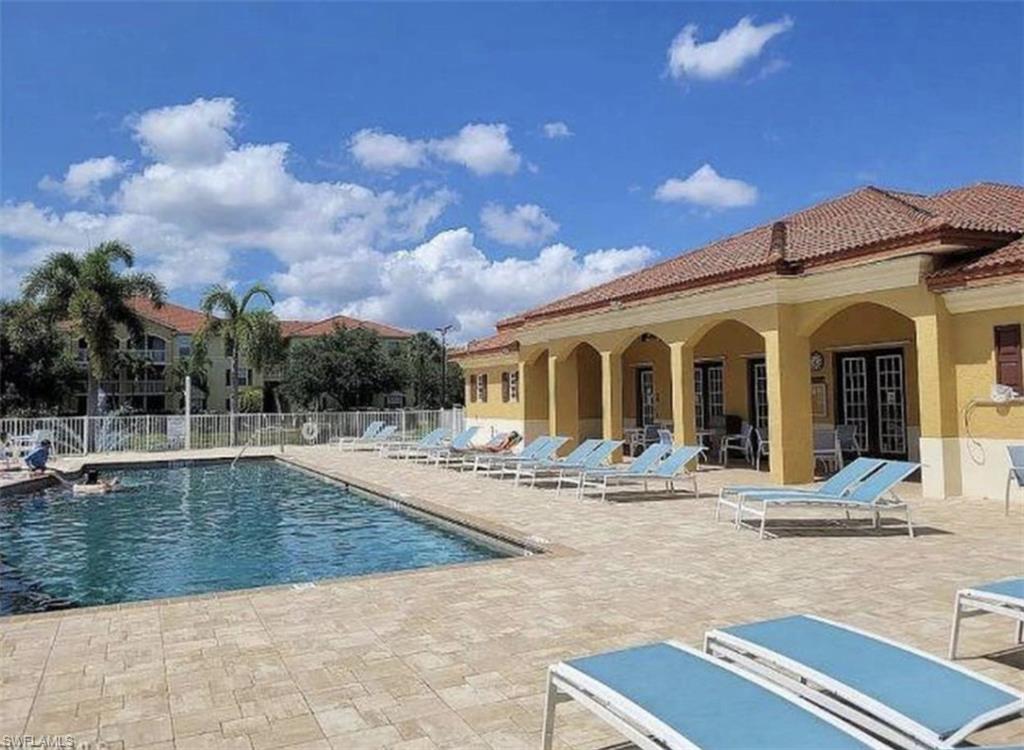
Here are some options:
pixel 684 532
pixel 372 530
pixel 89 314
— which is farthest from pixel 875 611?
pixel 89 314

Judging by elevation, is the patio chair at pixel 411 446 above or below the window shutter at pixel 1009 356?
below

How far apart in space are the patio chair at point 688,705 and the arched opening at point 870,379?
604 inches

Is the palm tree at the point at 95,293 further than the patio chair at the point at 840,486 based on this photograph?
Yes

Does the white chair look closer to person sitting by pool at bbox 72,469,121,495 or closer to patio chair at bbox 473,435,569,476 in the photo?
patio chair at bbox 473,435,569,476

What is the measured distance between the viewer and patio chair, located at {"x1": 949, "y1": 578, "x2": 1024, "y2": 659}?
15.9 feet

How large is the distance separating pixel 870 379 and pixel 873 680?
53.2 ft

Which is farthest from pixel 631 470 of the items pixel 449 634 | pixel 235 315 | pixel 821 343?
pixel 235 315

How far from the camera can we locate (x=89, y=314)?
104 ft

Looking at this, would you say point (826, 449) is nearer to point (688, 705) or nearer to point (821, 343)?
point (821, 343)

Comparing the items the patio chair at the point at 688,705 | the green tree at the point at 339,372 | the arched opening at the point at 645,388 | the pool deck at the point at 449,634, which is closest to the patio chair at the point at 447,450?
the arched opening at the point at 645,388

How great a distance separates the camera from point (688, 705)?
3.19m

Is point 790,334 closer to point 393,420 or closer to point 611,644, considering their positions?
point 611,644

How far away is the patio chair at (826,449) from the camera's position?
58.2 ft

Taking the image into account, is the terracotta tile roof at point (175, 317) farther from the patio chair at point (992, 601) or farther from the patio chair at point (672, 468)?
the patio chair at point (992, 601)
